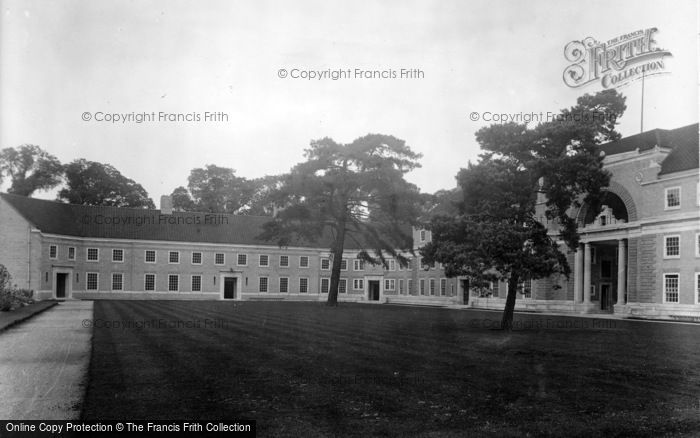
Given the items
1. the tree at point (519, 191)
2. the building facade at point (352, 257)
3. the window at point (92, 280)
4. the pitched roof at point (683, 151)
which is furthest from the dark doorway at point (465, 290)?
the window at point (92, 280)

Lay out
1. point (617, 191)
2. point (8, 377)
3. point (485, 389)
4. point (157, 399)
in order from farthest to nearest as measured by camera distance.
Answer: point (617, 191)
point (8, 377)
point (485, 389)
point (157, 399)

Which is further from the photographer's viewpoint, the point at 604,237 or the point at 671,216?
the point at 604,237

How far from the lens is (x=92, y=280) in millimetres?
55062

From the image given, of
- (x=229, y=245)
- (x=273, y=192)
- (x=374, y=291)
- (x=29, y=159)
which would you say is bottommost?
(x=374, y=291)

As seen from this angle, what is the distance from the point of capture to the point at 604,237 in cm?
3981

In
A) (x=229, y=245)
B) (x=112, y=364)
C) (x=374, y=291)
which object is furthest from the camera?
(x=374, y=291)

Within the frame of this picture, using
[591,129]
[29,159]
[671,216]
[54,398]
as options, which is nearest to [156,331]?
[54,398]

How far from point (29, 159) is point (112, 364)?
Result: 147 ft

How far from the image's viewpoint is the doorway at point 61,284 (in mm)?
52594

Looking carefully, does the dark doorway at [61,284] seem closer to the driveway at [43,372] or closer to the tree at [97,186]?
the tree at [97,186]

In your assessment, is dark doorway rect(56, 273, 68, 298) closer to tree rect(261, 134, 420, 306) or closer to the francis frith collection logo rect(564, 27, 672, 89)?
tree rect(261, 134, 420, 306)

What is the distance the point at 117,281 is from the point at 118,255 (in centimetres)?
254

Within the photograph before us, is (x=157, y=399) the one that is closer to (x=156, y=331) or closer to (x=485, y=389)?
(x=485, y=389)

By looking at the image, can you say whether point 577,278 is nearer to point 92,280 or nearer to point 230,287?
point 230,287
